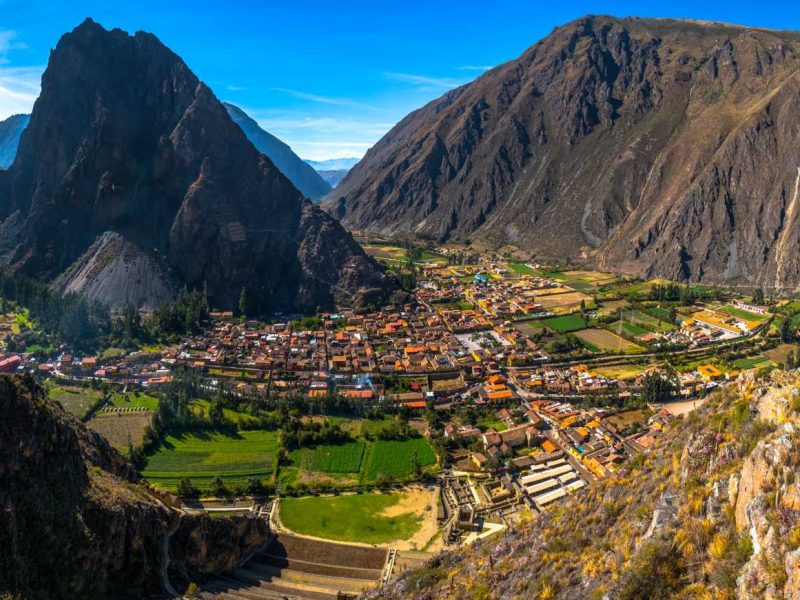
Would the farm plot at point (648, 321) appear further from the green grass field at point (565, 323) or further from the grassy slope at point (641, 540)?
the grassy slope at point (641, 540)

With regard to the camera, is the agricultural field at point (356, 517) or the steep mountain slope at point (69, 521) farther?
the agricultural field at point (356, 517)

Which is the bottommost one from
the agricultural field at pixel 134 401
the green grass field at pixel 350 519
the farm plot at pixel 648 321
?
the green grass field at pixel 350 519

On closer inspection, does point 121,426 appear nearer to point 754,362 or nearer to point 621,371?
point 621,371

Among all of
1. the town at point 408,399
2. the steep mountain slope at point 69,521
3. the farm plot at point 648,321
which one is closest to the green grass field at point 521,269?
the town at point 408,399

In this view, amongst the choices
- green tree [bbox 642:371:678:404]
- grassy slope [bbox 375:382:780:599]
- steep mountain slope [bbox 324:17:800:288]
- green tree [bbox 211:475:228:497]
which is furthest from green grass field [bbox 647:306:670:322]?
grassy slope [bbox 375:382:780:599]

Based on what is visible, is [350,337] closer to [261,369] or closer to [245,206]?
[261,369]

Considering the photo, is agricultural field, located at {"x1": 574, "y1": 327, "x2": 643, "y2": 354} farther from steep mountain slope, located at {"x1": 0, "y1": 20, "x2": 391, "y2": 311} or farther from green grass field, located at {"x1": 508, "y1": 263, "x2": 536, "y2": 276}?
green grass field, located at {"x1": 508, "y1": 263, "x2": 536, "y2": 276}

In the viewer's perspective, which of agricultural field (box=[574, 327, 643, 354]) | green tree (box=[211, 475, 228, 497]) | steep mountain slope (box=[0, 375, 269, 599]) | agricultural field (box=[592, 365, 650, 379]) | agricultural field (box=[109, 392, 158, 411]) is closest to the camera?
steep mountain slope (box=[0, 375, 269, 599])
